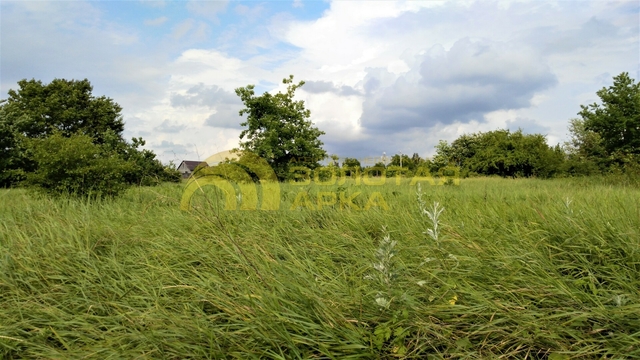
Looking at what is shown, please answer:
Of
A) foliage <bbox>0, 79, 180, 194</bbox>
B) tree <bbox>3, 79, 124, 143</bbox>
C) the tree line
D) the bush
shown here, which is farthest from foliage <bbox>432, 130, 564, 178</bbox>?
tree <bbox>3, 79, 124, 143</bbox>

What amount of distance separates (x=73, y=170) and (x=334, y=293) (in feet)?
17.1

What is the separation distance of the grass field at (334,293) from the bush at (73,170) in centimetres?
248

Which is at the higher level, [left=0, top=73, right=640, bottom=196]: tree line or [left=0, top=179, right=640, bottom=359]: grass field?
[left=0, top=73, right=640, bottom=196]: tree line

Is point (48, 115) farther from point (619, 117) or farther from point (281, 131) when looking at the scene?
point (619, 117)

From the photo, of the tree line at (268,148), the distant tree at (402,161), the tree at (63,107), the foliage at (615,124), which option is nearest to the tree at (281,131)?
the tree line at (268,148)

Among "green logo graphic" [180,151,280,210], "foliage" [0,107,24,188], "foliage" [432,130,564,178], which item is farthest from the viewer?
"foliage" [0,107,24,188]

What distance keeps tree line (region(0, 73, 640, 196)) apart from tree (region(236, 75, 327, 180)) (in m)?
0.04

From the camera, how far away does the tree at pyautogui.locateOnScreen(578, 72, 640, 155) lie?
12258 millimetres

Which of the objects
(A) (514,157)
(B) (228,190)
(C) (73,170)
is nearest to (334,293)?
(B) (228,190)

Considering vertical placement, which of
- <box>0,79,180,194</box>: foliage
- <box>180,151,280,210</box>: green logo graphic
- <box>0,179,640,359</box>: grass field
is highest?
<box>0,79,180,194</box>: foliage

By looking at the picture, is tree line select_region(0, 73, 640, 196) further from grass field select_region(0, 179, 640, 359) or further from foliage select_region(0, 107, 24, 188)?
grass field select_region(0, 179, 640, 359)

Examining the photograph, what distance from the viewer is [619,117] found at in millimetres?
12359

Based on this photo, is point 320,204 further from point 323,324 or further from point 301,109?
point 301,109

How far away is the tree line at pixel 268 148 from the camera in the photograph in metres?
5.77
